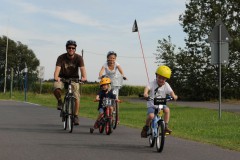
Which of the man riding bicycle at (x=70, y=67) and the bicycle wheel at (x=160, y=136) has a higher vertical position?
the man riding bicycle at (x=70, y=67)

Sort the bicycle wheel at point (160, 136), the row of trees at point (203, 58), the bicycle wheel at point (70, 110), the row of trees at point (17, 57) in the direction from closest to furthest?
the bicycle wheel at point (160, 136), the bicycle wheel at point (70, 110), the row of trees at point (203, 58), the row of trees at point (17, 57)

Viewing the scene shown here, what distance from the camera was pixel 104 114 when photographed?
11.5 metres

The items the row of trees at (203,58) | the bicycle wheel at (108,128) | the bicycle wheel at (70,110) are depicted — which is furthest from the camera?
the row of trees at (203,58)

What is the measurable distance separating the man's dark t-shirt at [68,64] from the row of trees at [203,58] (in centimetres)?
2766

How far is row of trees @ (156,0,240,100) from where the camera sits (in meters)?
38.8

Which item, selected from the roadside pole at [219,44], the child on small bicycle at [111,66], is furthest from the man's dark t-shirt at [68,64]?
the roadside pole at [219,44]

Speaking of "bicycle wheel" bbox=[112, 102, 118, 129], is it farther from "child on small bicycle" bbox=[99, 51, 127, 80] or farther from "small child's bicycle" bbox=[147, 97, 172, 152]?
"small child's bicycle" bbox=[147, 97, 172, 152]

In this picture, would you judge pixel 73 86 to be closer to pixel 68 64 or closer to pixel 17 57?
pixel 68 64

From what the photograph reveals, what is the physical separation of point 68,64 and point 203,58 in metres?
28.7

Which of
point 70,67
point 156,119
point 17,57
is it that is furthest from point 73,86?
point 17,57

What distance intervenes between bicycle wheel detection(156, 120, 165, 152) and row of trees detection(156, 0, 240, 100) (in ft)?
99.7

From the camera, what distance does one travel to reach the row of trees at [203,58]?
38.8 metres

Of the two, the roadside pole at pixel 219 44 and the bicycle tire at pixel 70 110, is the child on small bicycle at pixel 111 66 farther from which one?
the roadside pole at pixel 219 44

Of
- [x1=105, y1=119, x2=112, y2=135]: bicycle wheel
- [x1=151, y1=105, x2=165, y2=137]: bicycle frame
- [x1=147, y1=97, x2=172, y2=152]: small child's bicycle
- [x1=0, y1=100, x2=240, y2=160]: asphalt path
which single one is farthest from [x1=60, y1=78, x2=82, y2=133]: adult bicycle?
[x1=151, y1=105, x2=165, y2=137]: bicycle frame
